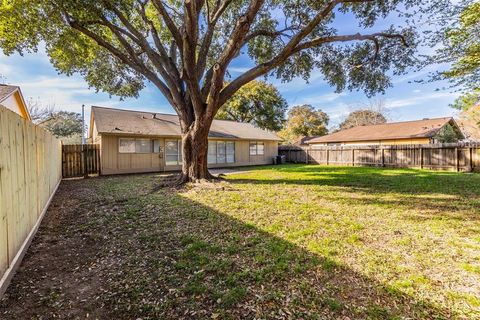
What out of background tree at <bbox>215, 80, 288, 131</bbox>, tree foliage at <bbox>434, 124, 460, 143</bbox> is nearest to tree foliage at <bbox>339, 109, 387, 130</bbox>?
background tree at <bbox>215, 80, 288, 131</bbox>

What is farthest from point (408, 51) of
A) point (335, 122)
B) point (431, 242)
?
point (335, 122)

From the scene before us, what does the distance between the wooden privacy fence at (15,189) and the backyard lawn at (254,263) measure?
0.80 feet

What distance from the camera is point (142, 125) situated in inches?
594

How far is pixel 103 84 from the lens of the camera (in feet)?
38.0

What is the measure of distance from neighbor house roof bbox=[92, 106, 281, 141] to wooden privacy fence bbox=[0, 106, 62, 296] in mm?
9670

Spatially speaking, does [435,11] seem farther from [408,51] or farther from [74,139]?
[74,139]

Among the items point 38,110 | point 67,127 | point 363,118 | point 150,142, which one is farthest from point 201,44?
point 363,118

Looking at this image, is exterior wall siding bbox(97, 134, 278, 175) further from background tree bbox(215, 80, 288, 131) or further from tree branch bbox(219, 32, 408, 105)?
background tree bbox(215, 80, 288, 131)

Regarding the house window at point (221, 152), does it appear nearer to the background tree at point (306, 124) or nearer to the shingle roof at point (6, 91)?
the shingle roof at point (6, 91)

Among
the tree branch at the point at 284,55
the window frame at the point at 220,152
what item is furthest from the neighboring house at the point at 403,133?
the tree branch at the point at 284,55

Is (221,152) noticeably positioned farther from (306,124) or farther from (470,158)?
(306,124)

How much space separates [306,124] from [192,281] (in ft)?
123

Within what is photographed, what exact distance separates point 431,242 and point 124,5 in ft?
31.8

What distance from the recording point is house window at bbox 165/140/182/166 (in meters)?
15.6
